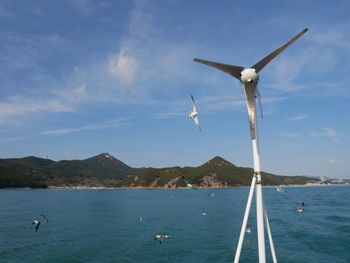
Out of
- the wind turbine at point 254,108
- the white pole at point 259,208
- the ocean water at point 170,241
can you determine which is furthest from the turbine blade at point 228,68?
the ocean water at point 170,241

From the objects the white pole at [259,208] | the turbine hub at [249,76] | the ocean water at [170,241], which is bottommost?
the ocean water at [170,241]

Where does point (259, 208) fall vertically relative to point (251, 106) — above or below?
below

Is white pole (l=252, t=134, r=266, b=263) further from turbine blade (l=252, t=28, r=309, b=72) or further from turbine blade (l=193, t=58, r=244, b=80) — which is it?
turbine blade (l=252, t=28, r=309, b=72)

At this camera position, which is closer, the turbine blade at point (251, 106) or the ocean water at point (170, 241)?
the turbine blade at point (251, 106)

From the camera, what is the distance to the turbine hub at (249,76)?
21.2 meters

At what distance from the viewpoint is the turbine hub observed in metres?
21.2

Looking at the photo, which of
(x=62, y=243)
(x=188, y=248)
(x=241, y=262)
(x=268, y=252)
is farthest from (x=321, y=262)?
(x=62, y=243)

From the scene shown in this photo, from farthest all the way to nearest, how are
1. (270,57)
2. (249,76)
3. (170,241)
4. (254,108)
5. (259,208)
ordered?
(170,241), (270,57), (254,108), (249,76), (259,208)

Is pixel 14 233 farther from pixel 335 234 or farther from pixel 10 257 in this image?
pixel 335 234

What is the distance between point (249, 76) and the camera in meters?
21.3

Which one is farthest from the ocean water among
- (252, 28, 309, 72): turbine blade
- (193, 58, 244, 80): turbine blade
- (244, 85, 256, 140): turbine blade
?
(252, 28, 309, 72): turbine blade

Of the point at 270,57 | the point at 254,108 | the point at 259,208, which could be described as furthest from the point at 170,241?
the point at 270,57

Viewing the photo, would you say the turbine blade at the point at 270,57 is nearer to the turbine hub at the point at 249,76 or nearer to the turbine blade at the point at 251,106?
the turbine hub at the point at 249,76

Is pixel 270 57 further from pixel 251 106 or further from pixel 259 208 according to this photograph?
pixel 259 208
